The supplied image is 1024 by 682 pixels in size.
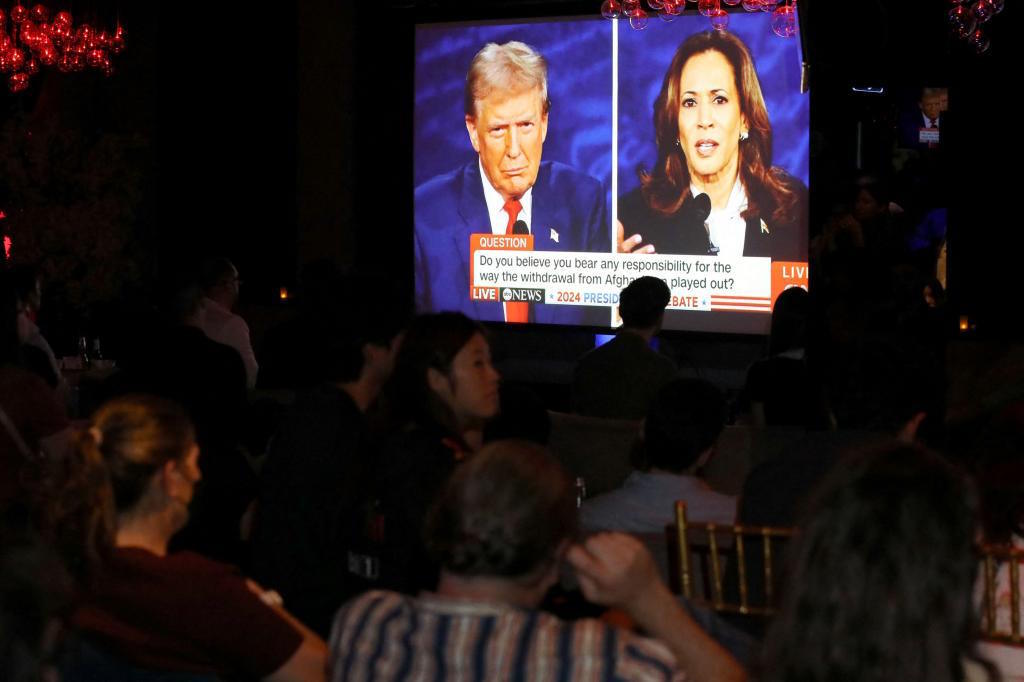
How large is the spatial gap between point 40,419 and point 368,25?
7092 millimetres

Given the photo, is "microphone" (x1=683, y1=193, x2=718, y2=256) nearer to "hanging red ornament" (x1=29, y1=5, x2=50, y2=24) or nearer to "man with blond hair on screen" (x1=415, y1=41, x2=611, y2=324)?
"man with blond hair on screen" (x1=415, y1=41, x2=611, y2=324)

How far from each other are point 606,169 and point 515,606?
7539 millimetres

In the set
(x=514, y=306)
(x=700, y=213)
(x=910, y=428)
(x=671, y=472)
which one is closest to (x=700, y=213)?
(x=700, y=213)

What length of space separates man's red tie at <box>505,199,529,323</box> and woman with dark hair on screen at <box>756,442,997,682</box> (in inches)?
314

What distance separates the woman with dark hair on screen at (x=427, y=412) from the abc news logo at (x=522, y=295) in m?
6.38

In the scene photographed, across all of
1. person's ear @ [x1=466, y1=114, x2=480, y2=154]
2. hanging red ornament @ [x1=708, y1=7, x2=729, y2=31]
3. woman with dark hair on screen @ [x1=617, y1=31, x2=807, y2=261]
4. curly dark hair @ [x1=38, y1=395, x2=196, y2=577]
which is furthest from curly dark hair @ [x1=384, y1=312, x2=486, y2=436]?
person's ear @ [x1=466, y1=114, x2=480, y2=154]

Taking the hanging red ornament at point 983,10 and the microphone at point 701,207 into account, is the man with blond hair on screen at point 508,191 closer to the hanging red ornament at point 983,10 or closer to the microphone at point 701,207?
the microphone at point 701,207

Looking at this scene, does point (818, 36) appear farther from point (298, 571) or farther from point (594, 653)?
point (594, 653)

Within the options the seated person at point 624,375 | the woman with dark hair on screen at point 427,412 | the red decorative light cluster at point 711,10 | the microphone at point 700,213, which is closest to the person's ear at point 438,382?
the woman with dark hair on screen at point 427,412

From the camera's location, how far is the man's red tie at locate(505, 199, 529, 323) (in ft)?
30.9

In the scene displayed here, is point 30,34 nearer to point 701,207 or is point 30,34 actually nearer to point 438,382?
point 701,207

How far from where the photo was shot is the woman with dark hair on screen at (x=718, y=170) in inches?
331

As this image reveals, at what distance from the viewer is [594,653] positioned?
5.27 ft

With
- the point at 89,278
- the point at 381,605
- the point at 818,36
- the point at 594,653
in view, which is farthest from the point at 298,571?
the point at 89,278
